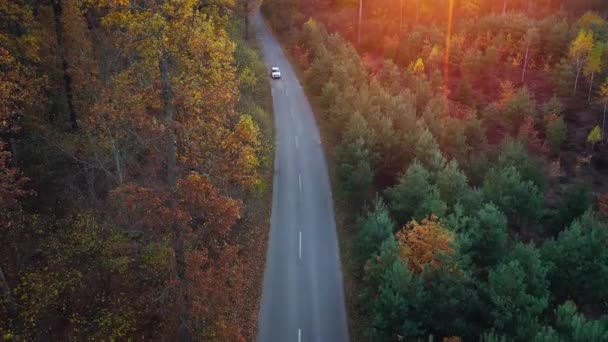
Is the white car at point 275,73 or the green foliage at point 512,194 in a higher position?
the white car at point 275,73

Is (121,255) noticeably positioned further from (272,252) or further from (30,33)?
(30,33)

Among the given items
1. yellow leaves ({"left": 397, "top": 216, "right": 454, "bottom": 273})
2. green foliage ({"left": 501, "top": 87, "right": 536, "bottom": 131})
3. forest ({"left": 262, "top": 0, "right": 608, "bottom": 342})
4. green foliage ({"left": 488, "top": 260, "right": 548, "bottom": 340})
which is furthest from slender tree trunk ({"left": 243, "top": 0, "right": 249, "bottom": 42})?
green foliage ({"left": 488, "top": 260, "right": 548, "bottom": 340})

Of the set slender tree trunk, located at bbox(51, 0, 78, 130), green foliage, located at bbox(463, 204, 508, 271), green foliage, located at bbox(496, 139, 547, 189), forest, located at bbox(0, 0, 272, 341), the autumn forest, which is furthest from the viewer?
green foliage, located at bbox(496, 139, 547, 189)

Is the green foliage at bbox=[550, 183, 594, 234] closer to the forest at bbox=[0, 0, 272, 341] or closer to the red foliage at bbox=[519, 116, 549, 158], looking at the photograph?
the red foliage at bbox=[519, 116, 549, 158]

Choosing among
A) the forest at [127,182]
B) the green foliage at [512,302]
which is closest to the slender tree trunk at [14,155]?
the forest at [127,182]

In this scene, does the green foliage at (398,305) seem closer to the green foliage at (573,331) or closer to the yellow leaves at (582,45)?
the green foliage at (573,331)

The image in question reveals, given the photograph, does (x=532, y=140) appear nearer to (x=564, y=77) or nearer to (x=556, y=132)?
(x=556, y=132)
